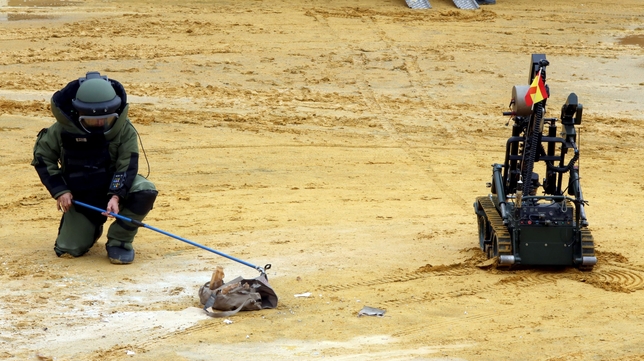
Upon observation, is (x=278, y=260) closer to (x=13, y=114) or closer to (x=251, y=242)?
(x=251, y=242)

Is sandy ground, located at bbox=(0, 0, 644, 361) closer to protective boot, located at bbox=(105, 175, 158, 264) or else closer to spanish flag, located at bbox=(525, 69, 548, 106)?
protective boot, located at bbox=(105, 175, 158, 264)

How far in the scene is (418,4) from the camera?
74.3 ft

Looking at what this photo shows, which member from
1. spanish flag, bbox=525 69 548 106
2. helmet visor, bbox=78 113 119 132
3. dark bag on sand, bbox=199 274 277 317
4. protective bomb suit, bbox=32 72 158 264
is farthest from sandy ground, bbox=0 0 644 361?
spanish flag, bbox=525 69 548 106

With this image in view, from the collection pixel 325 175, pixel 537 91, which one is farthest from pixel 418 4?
pixel 537 91

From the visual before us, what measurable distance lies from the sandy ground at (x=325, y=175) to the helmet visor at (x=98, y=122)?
123 centimetres

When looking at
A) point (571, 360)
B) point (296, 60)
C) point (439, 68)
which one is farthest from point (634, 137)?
point (571, 360)

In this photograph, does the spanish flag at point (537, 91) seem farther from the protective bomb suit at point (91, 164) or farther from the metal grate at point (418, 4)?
the metal grate at point (418, 4)

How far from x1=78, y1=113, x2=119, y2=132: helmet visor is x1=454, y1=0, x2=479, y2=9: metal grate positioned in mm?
15961

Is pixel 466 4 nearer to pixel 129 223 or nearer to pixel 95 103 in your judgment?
pixel 129 223

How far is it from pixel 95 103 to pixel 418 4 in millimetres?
15609

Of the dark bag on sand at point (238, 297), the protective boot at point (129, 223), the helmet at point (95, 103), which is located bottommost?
the dark bag on sand at point (238, 297)

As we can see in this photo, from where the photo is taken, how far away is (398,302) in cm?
775

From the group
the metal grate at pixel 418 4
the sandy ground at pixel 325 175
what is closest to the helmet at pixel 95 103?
the sandy ground at pixel 325 175

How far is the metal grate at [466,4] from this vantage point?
75.3 ft
